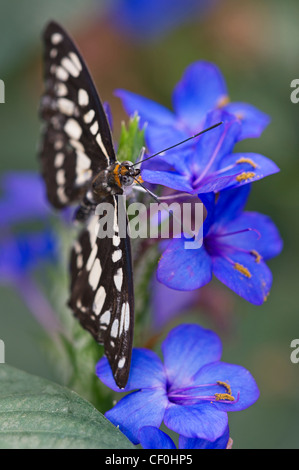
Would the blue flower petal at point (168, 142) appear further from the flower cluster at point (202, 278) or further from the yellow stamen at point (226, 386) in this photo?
the yellow stamen at point (226, 386)

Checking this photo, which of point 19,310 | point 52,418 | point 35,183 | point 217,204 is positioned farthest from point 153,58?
point 52,418

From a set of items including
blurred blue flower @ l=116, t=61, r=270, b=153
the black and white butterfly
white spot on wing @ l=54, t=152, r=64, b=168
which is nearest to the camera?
the black and white butterfly

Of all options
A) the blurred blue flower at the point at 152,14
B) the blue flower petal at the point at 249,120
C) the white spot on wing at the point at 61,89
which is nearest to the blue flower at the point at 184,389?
the blue flower petal at the point at 249,120

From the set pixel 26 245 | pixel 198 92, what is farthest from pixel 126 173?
pixel 26 245

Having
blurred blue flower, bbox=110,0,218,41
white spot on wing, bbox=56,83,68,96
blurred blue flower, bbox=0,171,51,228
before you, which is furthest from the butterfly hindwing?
blurred blue flower, bbox=110,0,218,41

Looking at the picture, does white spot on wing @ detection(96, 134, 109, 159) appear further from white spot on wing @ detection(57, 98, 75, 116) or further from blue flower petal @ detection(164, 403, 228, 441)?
blue flower petal @ detection(164, 403, 228, 441)

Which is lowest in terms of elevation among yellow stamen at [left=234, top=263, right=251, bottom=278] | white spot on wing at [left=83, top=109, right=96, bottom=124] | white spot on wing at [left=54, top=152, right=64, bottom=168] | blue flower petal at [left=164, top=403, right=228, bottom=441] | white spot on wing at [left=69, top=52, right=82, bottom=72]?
blue flower petal at [left=164, top=403, right=228, bottom=441]

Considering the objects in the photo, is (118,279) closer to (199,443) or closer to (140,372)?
(140,372)
